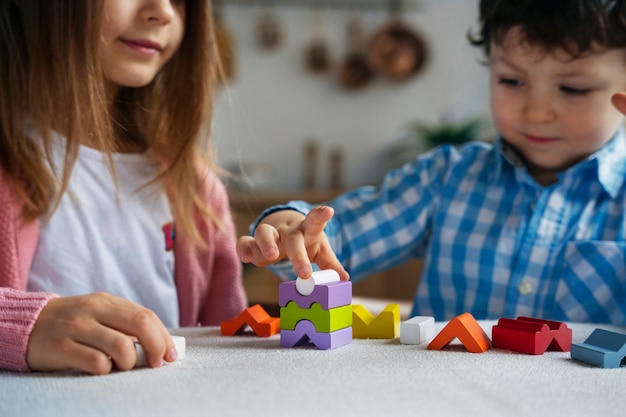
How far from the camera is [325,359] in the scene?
2.03 ft

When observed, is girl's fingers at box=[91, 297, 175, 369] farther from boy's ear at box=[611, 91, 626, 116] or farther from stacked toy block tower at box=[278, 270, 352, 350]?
boy's ear at box=[611, 91, 626, 116]

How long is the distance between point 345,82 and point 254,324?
8.97 feet

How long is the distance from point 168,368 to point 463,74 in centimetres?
305

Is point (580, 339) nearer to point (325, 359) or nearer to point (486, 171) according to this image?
point (325, 359)

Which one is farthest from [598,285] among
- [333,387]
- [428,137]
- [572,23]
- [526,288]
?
[428,137]

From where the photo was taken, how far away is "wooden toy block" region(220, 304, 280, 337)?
0.75m

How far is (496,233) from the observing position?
110 cm

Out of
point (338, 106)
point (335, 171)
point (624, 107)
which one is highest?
point (624, 107)

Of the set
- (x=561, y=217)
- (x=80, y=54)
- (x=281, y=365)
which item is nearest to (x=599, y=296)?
(x=561, y=217)

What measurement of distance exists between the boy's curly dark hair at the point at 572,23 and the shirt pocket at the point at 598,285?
0.29m

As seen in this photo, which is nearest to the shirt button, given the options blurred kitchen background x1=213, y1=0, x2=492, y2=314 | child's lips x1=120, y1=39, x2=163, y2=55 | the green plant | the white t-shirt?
the white t-shirt

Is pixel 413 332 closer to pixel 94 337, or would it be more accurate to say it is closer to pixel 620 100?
pixel 94 337

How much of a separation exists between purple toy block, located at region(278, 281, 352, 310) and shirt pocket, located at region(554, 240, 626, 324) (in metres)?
0.46

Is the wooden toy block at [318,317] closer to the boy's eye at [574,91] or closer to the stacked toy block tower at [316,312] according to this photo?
the stacked toy block tower at [316,312]
